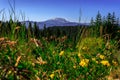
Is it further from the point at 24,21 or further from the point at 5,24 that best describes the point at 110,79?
the point at 5,24

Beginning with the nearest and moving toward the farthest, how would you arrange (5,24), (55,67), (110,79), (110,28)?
1. (110,79)
2. (55,67)
3. (5,24)
4. (110,28)

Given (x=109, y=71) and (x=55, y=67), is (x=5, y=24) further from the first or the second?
(x=109, y=71)

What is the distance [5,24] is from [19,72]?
402cm

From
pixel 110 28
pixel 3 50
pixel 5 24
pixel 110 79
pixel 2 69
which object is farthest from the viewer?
pixel 110 28

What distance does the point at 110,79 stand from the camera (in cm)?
612

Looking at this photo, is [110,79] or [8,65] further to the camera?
[110,79]

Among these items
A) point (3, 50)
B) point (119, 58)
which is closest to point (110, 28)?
point (119, 58)

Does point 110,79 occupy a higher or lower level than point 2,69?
lower

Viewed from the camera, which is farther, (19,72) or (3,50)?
(3,50)

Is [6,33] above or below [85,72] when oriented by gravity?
above

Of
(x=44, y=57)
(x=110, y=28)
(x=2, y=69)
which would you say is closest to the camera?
(x=2, y=69)

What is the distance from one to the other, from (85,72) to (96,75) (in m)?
0.19

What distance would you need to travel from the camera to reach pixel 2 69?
4367 millimetres

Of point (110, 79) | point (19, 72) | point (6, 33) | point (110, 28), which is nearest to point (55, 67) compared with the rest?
point (110, 79)
